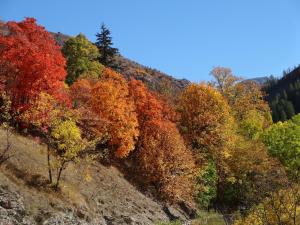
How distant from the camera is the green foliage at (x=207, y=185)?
57.4 metres

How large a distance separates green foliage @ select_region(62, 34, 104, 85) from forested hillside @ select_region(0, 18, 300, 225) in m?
0.17

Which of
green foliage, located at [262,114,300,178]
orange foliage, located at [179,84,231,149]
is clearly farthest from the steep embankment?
green foliage, located at [262,114,300,178]

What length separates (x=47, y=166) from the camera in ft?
133

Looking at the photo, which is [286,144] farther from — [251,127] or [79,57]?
[79,57]

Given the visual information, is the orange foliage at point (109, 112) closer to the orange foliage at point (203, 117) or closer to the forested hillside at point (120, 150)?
the forested hillside at point (120, 150)

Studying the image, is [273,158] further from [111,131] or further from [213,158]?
[111,131]

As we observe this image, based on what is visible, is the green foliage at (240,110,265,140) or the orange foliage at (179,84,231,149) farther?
the green foliage at (240,110,265,140)

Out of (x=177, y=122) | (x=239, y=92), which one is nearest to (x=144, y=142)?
(x=177, y=122)

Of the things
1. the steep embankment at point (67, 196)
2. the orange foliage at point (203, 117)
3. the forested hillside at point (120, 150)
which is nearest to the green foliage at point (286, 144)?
the forested hillside at point (120, 150)

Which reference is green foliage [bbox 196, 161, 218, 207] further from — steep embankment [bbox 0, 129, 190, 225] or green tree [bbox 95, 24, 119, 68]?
green tree [bbox 95, 24, 119, 68]

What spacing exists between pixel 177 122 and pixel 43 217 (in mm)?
35066

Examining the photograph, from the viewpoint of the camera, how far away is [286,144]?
6700 centimetres

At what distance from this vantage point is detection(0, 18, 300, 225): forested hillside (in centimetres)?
3616

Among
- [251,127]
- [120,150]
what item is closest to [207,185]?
[120,150]
